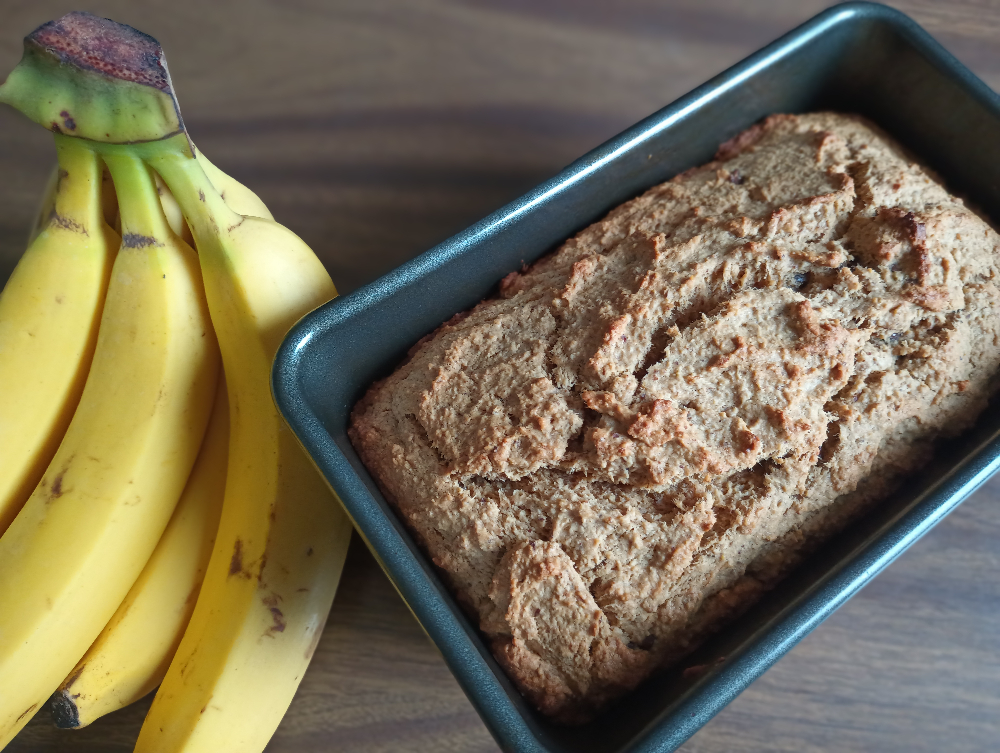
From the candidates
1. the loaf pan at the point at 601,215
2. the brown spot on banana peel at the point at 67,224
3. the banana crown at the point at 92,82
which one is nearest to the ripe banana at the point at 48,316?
the brown spot on banana peel at the point at 67,224

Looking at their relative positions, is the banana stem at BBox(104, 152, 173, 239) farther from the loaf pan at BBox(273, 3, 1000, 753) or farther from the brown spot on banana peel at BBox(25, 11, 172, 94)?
the loaf pan at BBox(273, 3, 1000, 753)

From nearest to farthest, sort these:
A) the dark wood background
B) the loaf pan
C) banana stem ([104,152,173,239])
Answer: the loaf pan < banana stem ([104,152,173,239]) < the dark wood background

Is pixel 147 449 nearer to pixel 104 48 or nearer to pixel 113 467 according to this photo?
pixel 113 467

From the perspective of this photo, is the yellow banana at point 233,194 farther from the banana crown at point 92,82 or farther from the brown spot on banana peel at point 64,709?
the brown spot on banana peel at point 64,709

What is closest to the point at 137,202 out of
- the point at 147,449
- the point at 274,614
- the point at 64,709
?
the point at 147,449

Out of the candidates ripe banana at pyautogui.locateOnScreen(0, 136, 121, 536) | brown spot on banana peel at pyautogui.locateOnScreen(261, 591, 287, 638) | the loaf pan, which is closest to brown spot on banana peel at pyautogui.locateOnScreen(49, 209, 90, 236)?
ripe banana at pyautogui.locateOnScreen(0, 136, 121, 536)

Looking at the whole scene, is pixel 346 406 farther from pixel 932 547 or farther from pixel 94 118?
pixel 932 547

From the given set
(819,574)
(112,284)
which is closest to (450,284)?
(112,284)
